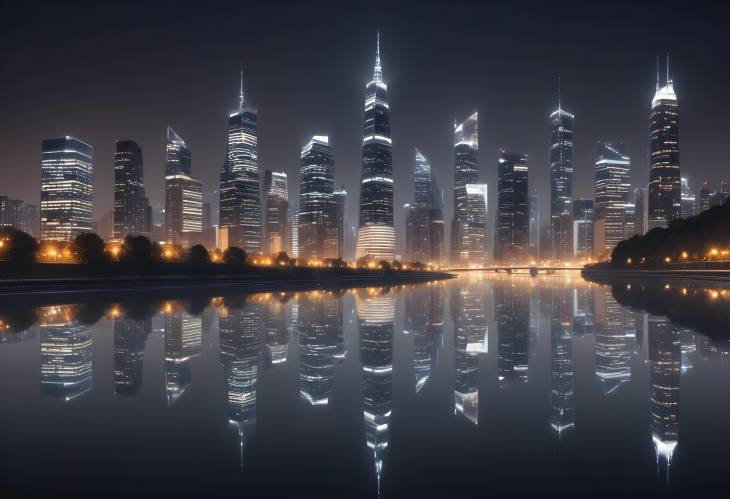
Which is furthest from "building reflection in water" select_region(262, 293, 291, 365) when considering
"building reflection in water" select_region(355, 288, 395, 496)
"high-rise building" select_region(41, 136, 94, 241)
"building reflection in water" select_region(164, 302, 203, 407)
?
"high-rise building" select_region(41, 136, 94, 241)

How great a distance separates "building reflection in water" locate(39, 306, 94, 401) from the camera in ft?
28.4

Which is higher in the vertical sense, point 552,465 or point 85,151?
point 85,151

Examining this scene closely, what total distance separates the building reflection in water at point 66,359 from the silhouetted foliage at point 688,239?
87.1 meters

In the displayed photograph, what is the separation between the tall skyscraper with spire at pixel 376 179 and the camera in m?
176

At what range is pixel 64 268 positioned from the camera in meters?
45.8

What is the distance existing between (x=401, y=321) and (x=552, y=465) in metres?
14.6

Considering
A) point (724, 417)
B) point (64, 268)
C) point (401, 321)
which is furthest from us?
point (64, 268)

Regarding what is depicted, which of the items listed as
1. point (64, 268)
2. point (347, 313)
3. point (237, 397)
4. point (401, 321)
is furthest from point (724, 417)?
point (64, 268)

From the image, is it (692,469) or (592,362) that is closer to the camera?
(692,469)

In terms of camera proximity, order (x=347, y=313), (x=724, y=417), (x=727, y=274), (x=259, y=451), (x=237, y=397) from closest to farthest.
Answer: (x=259, y=451) < (x=724, y=417) < (x=237, y=397) < (x=347, y=313) < (x=727, y=274)

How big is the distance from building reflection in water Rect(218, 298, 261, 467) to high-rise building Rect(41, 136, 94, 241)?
201985 millimetres

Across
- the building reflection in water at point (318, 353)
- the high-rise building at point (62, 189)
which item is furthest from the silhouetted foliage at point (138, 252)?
the high-rise building at point (62, 189)

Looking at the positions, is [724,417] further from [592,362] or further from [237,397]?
[237,397]

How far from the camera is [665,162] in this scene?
195m
